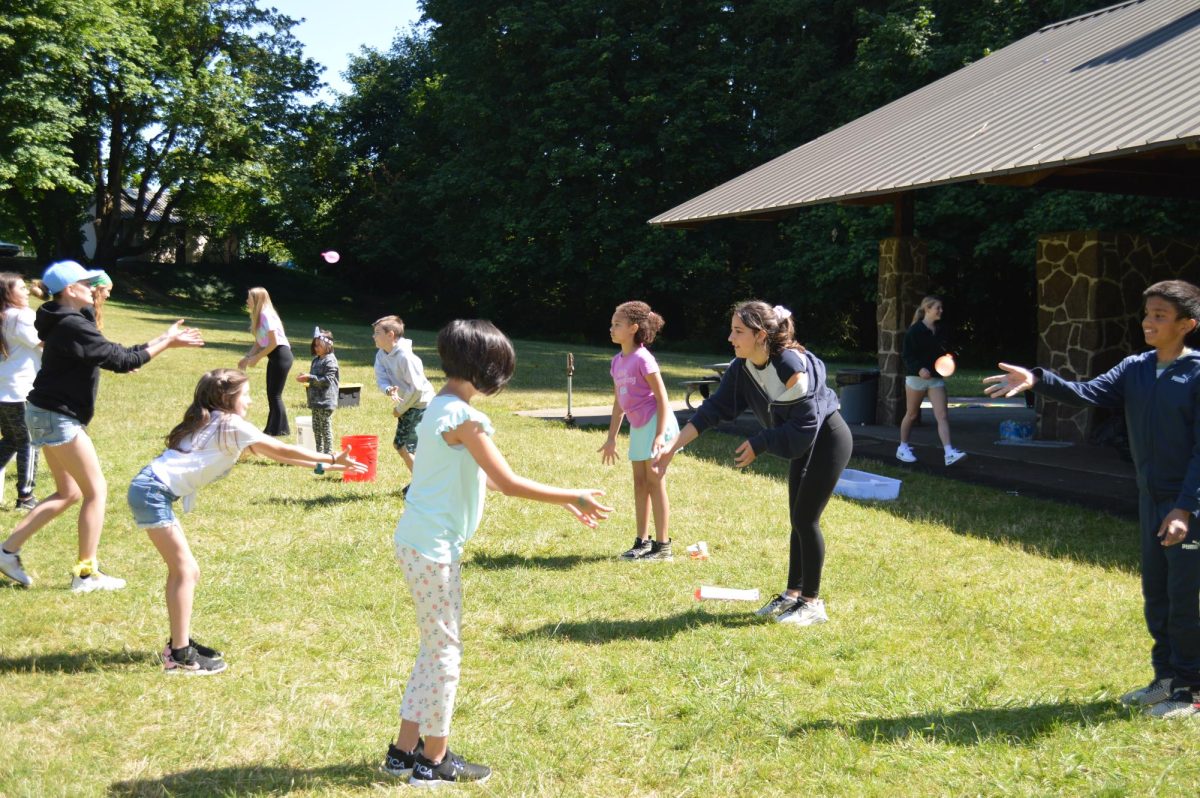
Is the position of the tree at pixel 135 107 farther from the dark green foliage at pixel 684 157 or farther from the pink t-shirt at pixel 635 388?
the pink t-shirt at pixel 635 388

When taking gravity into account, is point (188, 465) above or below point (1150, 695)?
above

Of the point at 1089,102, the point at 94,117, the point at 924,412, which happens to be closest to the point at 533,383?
the point at 924,412

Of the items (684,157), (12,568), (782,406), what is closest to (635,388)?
(782,406)


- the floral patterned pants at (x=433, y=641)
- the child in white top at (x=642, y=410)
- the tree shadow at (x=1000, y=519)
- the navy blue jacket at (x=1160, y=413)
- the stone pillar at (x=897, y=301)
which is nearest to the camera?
the floral patterned pants at (x=433, y=641)

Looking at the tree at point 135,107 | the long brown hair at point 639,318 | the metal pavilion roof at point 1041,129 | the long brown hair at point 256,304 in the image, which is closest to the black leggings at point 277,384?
the long brown hair at point 256,304

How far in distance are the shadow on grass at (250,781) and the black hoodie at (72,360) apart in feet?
8.18

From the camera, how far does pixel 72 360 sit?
574 centimetres

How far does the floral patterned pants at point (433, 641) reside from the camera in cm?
373

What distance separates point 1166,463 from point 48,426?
Result: 5.70m

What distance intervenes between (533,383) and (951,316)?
15.8 meters

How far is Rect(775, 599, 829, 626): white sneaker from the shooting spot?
579cm

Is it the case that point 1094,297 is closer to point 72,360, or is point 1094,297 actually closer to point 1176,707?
point 1176,707

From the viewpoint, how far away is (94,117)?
141 feet

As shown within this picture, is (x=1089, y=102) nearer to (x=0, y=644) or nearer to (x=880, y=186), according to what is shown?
(x=880, y=186)
